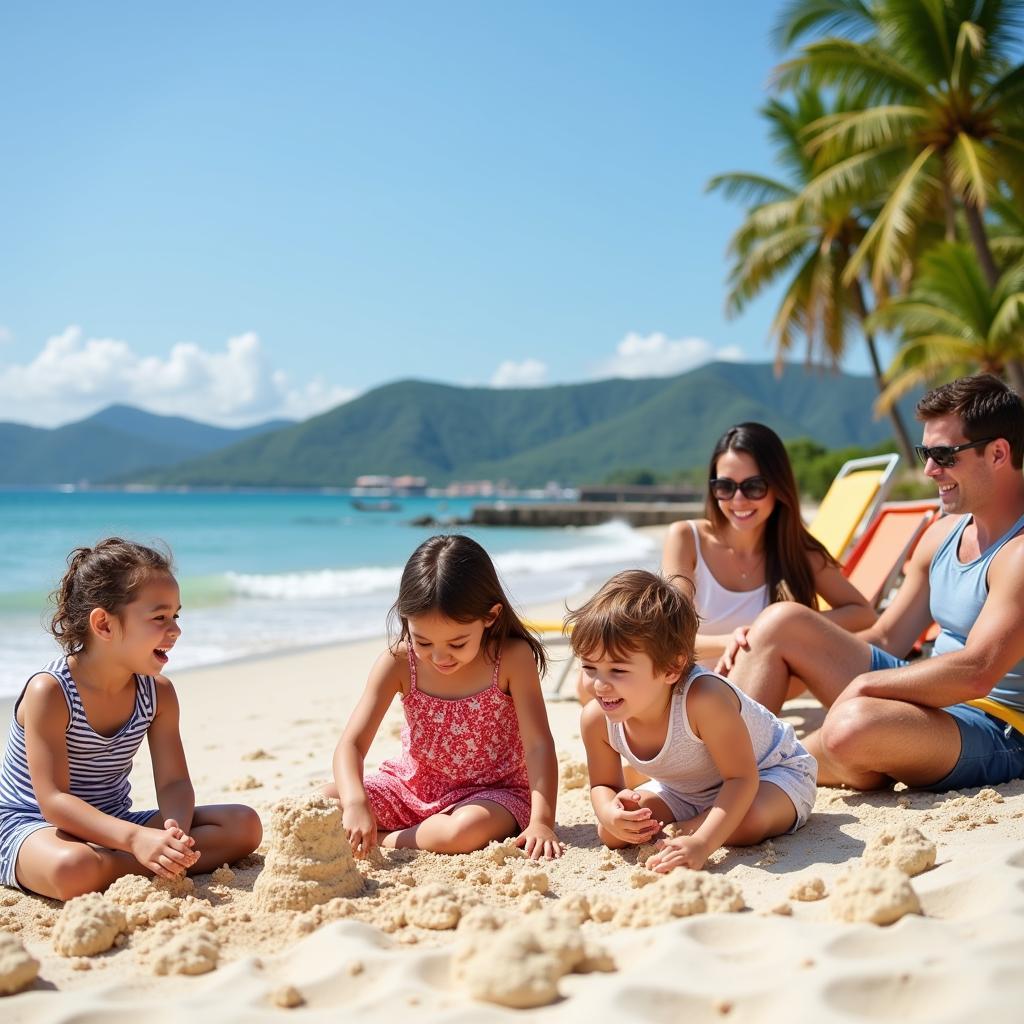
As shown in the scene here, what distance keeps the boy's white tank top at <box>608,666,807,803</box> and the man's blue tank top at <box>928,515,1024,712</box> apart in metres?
0.59

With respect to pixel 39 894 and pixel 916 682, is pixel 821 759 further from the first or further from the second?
pixel 39 894

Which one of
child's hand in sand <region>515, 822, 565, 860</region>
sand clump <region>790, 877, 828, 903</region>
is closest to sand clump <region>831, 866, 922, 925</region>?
sand clump <region>790, 877, 828, 903</region>

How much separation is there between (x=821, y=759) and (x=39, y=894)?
235cm

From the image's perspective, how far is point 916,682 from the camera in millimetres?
2975

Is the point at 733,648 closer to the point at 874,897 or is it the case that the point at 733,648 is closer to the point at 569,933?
the point at 874,897

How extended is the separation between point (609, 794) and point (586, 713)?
0.24m

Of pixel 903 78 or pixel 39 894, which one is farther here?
pixel 903 78

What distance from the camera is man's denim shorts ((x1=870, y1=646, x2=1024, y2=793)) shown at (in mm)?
3119

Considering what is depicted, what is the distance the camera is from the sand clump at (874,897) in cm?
200

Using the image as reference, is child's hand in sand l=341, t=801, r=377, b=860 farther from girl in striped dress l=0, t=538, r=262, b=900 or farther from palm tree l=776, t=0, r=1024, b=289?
palm tree l=776, t=0, r=1024, b=289

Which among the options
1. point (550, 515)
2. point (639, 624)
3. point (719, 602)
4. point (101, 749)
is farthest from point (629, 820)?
point (550, 515)

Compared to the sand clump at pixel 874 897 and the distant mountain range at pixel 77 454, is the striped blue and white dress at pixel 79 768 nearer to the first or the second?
the sand clump at pixel 874 897

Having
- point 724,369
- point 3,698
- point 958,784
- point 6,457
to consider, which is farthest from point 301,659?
point 724,369

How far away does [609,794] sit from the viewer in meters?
2.98
